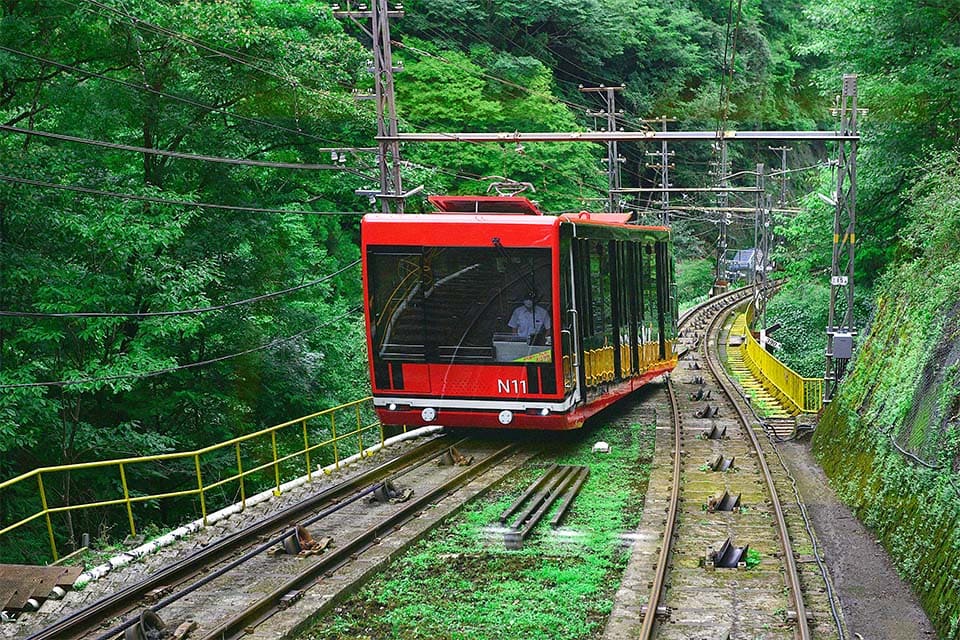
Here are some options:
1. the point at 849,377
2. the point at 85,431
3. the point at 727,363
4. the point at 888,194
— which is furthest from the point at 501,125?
the point at 85,431

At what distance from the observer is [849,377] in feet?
63.1

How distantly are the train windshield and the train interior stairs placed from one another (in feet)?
29.4

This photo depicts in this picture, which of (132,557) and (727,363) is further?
(727,363)

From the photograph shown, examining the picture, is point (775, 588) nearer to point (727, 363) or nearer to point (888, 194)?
point (888, 194)

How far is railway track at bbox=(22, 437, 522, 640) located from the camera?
7.85 metres

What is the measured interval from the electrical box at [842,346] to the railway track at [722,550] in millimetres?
3258

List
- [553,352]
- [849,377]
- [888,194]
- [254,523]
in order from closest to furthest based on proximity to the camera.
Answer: [254,523] < [553,352] < [849,377] < [888,194]

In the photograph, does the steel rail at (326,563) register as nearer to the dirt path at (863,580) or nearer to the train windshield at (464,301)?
the train windshield at (464,301)

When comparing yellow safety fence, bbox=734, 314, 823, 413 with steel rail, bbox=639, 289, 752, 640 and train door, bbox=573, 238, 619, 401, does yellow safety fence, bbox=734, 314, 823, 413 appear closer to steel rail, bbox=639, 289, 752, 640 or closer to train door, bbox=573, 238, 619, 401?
steel rail, bbox=639, 289, 752, 640

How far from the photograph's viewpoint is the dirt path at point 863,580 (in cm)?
905

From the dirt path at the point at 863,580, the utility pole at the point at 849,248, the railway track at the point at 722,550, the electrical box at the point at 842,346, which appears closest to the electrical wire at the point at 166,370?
the railway track at the point at 722,550

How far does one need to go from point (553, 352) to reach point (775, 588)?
5.33 metres

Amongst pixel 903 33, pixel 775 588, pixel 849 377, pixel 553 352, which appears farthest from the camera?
pixel 903 33

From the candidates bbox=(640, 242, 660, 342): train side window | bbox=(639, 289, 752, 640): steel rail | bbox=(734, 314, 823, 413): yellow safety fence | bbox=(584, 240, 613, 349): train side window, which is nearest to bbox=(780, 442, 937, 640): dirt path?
bbox=(639, 289, 752, 640): steel rail
